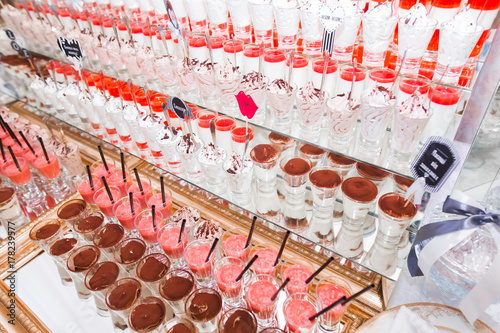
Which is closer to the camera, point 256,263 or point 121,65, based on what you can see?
point 256,263

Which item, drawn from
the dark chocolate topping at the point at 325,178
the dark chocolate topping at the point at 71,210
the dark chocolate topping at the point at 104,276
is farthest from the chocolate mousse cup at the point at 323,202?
the dark chocolate topping at the point at 71,210

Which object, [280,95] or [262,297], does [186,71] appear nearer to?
[280,95]

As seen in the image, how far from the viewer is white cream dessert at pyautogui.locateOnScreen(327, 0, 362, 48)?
1333mm

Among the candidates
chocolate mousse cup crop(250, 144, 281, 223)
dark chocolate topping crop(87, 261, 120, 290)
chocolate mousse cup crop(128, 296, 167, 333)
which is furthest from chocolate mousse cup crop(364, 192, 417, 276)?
dark chocolate topping crop(87, 261, 120, 290)

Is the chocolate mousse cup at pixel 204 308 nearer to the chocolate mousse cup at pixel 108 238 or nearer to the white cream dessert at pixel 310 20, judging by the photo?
the chocolate mousse cup at pixel 108 238

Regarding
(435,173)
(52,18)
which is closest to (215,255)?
(435,173)

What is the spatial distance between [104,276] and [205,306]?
56cm

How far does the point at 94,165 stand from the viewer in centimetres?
251

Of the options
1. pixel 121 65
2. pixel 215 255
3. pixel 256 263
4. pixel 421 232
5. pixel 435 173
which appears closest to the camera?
pixel 435 173

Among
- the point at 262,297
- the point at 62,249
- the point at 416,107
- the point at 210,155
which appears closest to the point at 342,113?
the point at 416,107

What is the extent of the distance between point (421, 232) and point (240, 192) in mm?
882

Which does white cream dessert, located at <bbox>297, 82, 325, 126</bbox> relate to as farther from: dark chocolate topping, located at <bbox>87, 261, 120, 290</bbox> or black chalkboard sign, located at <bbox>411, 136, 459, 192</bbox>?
dark chocolate topping, located at <bbox>87, 261, 120, 290</bbox>

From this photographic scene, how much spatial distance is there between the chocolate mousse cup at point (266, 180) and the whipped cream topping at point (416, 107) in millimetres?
684

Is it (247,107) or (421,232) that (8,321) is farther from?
(421,232)
